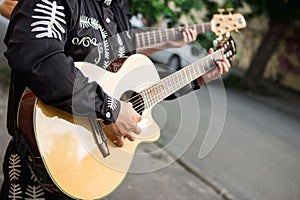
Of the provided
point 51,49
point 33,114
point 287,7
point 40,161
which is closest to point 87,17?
point 51,49

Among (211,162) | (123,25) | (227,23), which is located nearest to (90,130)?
(123,25)

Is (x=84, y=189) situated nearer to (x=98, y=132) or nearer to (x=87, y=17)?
(x=98, y=132)

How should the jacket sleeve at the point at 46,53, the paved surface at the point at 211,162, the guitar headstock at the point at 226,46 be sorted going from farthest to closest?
the paved surface at the point at 211,162, the guitar headstock at the point at 226,46, the jacket sleeve at the point at 46,53

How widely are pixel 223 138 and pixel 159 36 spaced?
11.5ft

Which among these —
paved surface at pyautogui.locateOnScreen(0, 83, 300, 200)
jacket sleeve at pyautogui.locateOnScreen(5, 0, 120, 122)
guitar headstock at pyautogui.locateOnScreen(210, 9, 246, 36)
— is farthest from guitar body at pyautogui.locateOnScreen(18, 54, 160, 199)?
guitar headstock at pyautogui.locateOnScreen(210, 9, 246, 36)

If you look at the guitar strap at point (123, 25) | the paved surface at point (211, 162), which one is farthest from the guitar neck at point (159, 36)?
the paved surface at point (211, 162)

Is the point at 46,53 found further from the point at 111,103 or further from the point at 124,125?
the point at 124,125

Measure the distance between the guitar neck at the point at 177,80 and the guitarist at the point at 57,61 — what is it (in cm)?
24

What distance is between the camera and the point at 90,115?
1578 mm

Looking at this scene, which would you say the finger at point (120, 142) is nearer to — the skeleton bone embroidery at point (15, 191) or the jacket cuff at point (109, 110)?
the jacket cuff at point (109, 110)

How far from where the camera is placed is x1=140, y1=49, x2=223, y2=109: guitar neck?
2.01 meters

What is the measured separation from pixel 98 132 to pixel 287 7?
867cm

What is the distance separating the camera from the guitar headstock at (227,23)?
2.62 meters

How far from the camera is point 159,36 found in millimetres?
2488
